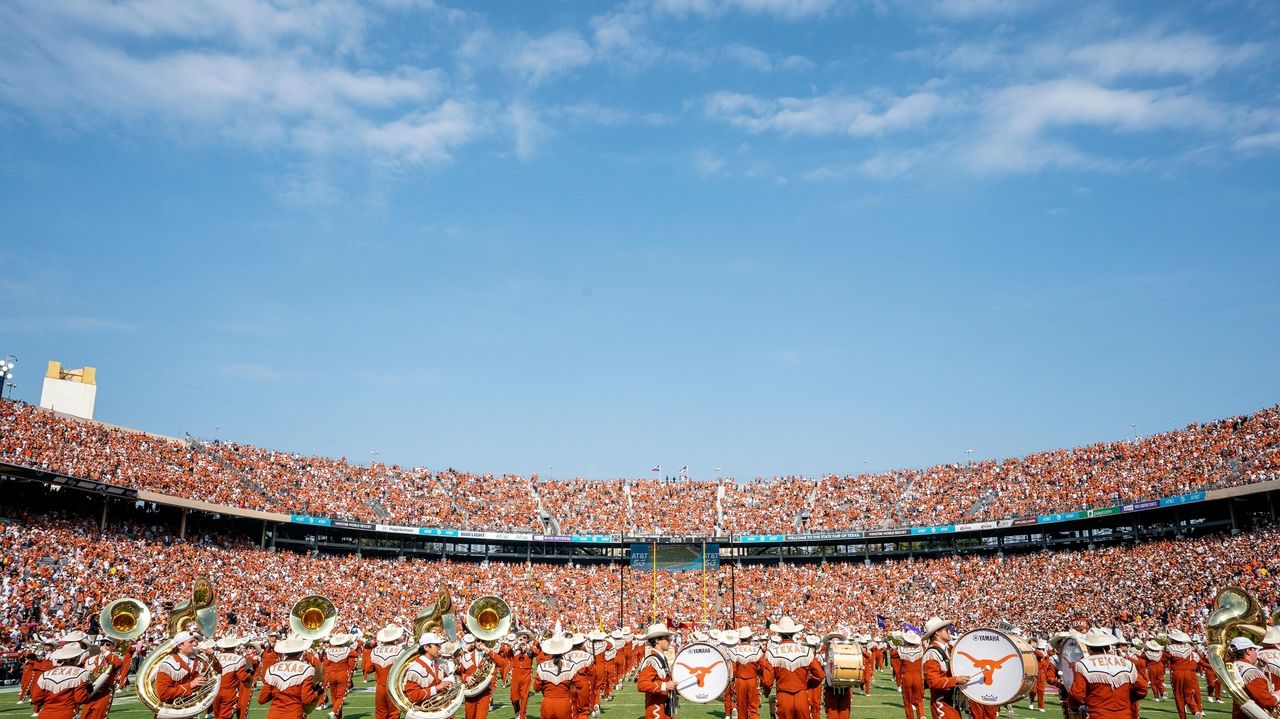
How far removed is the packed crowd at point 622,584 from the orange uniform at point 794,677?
24.2 metres

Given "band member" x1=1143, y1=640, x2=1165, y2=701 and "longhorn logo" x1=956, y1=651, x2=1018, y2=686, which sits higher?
"longhorn logo" x1=956, y1=651, x2=1018, y2=686

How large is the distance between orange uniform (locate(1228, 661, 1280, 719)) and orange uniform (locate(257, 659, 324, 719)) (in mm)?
11191

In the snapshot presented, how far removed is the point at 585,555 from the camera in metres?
55.8

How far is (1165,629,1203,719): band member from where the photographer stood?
1719 cm

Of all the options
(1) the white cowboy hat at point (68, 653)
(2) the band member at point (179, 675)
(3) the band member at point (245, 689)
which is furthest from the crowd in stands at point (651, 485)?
(2) the band member at point (179, 675)

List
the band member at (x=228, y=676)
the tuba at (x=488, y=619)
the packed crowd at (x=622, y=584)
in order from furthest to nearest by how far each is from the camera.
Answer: the packed crowd at (x=622, y=584), the tuba at (x=488, y=619), the band member at (x=228, y=676)

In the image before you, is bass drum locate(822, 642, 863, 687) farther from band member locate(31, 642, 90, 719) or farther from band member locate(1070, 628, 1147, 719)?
band member locate(31, 642, 90, 719)

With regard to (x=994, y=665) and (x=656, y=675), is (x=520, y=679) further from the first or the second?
(x=994, y=665)

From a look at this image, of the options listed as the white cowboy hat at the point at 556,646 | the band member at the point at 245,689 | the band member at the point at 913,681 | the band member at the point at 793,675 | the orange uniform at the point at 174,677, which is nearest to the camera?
the white cowboy hat at the point at 556,646

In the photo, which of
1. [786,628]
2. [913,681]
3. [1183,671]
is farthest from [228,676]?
[1183,671]

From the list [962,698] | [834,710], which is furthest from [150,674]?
[962,698]

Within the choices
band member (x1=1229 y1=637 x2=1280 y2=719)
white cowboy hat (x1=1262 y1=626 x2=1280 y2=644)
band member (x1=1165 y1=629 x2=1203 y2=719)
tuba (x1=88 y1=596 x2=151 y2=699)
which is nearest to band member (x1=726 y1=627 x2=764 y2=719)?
band member (x1=1229 y1=637 x2=1280 y2=719)

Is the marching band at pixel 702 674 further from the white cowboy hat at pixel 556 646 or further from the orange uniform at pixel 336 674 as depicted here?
the orange uniform at pixel 336 674

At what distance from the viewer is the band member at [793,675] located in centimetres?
1290
